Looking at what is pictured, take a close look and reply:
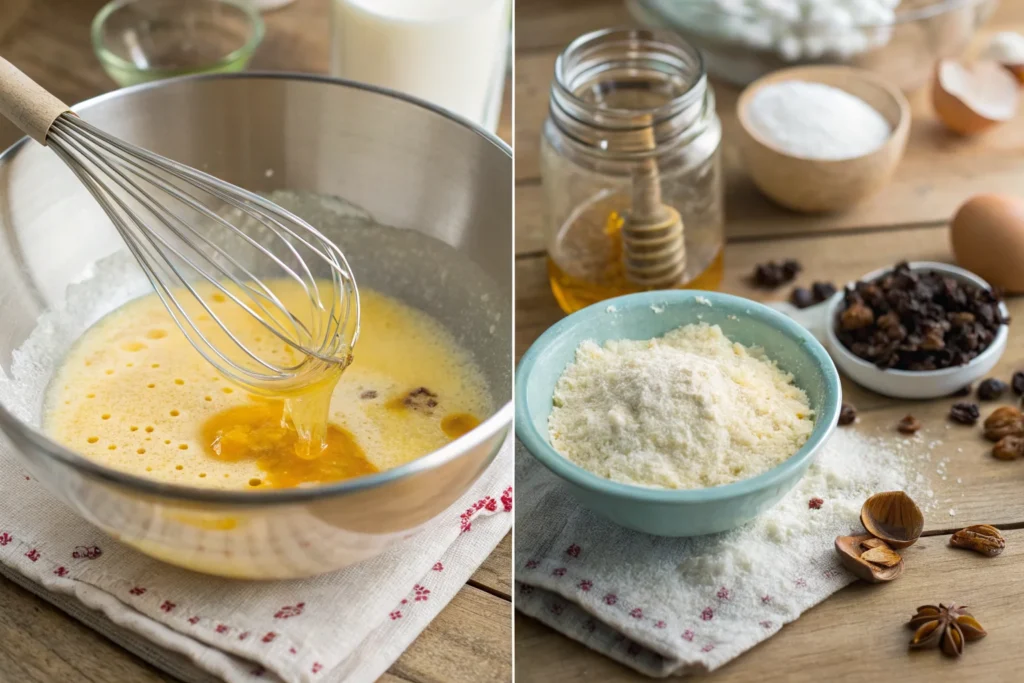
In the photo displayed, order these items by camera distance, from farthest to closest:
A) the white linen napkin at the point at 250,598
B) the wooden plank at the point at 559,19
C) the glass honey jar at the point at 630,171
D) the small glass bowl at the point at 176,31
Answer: the wooden plank at the point at 559,19 < the small glass bowl at the point at 176,31 < the glass honey jar at the point at 630,171 < the white linen napkin at the point at 250,598

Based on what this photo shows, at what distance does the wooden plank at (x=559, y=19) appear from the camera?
3.91 ft

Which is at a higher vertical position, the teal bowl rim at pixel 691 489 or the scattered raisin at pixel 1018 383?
the teal bowl rim at pixel 691 489

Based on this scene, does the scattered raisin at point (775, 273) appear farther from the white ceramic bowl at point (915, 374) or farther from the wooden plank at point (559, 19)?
the wooden plank at point (559, 19)

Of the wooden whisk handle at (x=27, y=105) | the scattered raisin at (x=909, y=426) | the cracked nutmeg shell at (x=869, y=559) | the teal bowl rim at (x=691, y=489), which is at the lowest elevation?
the scattered raisin at (x=909, y=426)

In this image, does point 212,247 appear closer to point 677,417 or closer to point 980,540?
point 677,417

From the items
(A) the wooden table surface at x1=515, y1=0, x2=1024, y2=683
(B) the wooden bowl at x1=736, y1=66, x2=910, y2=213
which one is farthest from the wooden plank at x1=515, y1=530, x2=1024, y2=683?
(B) the wooden bowl at x1=736, y1=66, x2=910, y2=213

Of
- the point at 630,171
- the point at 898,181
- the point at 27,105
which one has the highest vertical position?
the point at 27,105

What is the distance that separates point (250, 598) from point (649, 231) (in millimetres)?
381

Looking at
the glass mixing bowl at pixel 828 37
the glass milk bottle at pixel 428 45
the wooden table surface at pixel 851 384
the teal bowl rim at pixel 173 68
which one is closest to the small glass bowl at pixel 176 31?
the teal bowl rim at pixel 173 68

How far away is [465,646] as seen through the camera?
60 centimetres

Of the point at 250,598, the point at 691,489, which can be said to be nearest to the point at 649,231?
the point at 691,489

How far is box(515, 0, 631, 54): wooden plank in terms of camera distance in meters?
1.19

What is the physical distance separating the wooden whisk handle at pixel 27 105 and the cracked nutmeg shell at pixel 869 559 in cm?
50

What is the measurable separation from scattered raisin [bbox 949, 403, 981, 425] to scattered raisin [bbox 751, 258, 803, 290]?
172 mm
